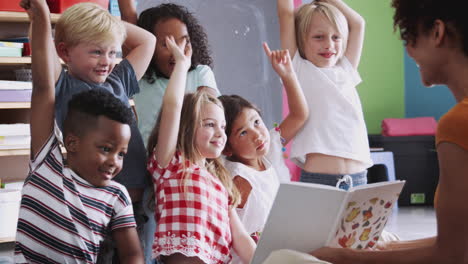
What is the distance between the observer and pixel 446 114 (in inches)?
44.4

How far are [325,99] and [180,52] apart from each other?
24.5 inches

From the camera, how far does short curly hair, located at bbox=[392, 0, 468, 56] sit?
42.9 inches

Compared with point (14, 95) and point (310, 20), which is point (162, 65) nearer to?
point (310, 20)

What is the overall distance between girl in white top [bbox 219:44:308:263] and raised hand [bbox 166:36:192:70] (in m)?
0.18

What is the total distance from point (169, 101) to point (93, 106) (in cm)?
26

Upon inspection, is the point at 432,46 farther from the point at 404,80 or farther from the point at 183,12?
the point at 404,80

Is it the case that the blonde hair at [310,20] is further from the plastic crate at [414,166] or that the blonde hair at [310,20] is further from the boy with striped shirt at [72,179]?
the plastic crate at [414,166]

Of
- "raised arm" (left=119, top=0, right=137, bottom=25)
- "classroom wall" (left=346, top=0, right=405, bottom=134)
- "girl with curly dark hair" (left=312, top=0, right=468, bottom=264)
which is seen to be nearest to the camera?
"girl with curly dark hair" (left=312, top=0, right=468, bottom=264)

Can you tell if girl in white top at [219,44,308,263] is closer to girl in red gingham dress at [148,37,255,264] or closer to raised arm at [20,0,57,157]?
girl in red gingham dress at [148,37,255,264]

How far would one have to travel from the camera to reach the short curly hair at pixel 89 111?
1505 mm

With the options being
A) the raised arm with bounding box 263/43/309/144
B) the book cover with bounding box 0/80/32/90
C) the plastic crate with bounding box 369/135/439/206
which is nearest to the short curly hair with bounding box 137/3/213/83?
the raised arm with bounding box 263/43/309/144

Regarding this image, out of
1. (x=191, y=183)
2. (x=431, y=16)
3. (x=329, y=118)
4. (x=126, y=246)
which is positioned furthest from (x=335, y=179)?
(x=431, y=16)

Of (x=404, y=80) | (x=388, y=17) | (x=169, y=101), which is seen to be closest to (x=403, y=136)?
(x=404, y=80)

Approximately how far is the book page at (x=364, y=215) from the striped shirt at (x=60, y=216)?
51 centimetres
